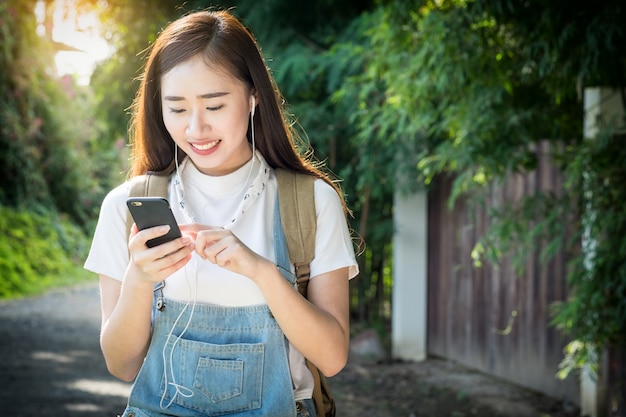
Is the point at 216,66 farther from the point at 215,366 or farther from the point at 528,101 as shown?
the point at 528,101

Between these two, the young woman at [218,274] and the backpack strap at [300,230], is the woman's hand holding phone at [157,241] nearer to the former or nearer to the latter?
the young woman at [218,274]

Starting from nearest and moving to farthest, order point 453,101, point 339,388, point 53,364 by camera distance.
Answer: point 453,101
point 339,388
point 53,364

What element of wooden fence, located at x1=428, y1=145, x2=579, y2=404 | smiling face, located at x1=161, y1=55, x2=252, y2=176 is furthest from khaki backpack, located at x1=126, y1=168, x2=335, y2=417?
wooden fence, located at x1=428, y1=145, x2=579, y2=404

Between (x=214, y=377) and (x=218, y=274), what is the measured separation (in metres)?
0.25

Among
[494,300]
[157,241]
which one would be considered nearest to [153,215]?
[157,241]

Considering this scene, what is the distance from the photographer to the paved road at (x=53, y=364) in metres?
5.77

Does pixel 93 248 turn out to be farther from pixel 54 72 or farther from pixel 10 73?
pixel 54 72

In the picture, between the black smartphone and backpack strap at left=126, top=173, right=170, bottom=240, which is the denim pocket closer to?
the black smartphone

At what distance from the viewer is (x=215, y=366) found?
1.97 metres

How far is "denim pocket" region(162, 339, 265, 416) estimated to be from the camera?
1.96 meters

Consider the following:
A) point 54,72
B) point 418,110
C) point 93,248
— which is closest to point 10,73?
point 54,72

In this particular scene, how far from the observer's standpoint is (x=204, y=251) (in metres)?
1.81

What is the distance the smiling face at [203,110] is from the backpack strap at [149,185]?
0.12 meters

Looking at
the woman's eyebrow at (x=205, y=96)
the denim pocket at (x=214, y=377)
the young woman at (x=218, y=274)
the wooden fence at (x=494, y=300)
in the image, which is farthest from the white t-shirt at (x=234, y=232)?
the wooden fence at (x=494, y=300)
